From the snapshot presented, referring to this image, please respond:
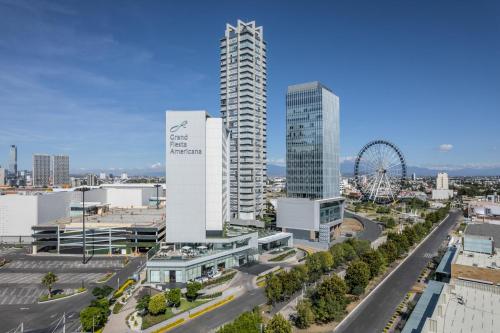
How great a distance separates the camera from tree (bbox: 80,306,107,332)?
144ft

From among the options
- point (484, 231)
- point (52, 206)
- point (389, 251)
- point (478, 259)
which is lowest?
point (389, 251)

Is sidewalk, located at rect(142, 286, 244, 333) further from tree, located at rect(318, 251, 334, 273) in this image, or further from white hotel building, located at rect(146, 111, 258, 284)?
tree, located at rect(318, 251, 334, 273)

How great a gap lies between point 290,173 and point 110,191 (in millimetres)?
98859

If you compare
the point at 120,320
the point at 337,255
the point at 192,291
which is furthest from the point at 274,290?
the point at 337,255

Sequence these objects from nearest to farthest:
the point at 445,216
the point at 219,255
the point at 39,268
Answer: the point at 219,255
the point at 39,268
the point at 445,216

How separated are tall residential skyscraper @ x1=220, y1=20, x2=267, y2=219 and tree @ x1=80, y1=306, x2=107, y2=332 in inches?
3070

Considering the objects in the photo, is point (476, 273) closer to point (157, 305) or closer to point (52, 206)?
point (157, 305)

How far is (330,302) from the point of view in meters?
47.4

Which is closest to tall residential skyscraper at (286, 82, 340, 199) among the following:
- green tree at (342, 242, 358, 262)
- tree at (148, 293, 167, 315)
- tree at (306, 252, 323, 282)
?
green tree at (342, 242, 358, 262)

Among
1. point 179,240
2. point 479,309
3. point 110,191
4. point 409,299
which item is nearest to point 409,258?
point 409,299

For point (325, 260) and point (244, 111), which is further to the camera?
point (244, 111)

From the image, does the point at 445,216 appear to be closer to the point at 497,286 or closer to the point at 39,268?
the point at 497,286

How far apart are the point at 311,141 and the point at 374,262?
5505cm

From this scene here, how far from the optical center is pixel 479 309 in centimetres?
3584
